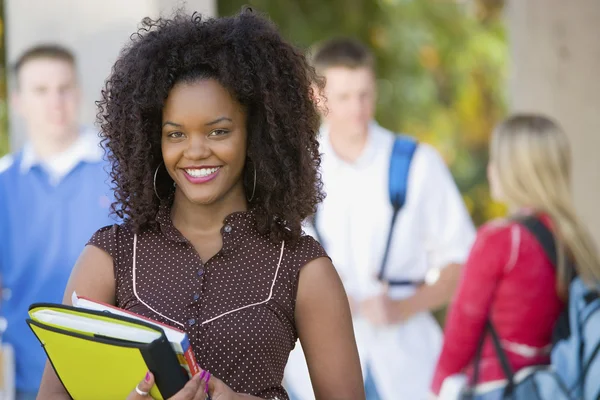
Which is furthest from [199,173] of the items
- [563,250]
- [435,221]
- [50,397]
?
[435,221]

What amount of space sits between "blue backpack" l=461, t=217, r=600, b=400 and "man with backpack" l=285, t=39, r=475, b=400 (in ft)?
1.94

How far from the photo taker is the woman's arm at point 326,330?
2.47m

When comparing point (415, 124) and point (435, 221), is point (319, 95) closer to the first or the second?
point (435, 221)

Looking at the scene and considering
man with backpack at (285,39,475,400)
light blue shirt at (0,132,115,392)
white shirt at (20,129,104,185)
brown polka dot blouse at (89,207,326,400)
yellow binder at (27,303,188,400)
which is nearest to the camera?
yellow binder at (27,303,188,400)

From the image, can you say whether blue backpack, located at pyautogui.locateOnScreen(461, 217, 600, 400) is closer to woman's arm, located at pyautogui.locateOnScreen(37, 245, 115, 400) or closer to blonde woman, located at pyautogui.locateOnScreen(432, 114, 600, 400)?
blonde woman, located at pyautogui.locateOnScreen(432, 114, 600, 400)

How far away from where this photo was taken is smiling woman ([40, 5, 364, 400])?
243cm

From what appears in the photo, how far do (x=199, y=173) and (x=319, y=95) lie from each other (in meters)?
0.48

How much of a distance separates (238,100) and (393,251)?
→ 2366 mm

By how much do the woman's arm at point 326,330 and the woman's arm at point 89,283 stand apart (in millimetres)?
427

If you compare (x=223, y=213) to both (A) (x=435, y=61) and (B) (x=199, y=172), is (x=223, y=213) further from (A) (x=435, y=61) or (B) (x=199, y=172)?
(A) (x=435, y=61)

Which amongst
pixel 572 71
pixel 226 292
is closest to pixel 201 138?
pixel 226 292

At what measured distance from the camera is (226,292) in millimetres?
2455

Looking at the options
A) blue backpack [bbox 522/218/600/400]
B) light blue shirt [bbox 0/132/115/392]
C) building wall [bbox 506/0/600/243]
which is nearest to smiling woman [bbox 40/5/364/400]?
blue backpack [bbox 522/218/600/400]

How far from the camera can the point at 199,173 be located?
8.09 ft
